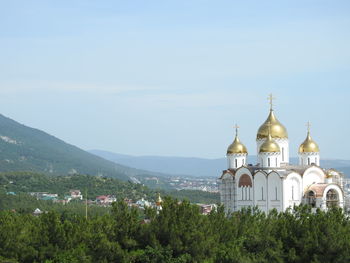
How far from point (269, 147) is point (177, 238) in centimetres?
1536

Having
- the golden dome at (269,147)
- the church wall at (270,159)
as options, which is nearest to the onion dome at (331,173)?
the church wall at (270,159)

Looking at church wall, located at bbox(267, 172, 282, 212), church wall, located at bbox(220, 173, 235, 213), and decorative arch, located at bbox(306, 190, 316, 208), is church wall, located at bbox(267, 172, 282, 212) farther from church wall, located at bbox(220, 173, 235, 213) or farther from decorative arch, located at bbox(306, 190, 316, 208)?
→ church wall, located at bbox(220, 173, 235, 213)

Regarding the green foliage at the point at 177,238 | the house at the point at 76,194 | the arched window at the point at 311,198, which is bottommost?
the green foliage at the point at 177,238

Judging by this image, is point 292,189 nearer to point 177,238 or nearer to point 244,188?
point 244,188

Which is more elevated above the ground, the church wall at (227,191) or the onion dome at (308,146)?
the onion dome at (308,146)

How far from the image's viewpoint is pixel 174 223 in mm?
30047

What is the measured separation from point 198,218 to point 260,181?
1434cm

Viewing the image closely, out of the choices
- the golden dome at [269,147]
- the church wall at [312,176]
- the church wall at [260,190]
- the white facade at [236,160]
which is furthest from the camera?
the white facade at [236,160]

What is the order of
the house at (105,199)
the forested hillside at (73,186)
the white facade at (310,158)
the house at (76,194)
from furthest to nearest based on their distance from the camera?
the forested hillside at (73,186), the house at (76,194), the house at (105,199), the white facade at (310,158)

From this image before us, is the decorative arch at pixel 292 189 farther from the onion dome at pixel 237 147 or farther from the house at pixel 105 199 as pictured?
the house at pixel 105 199

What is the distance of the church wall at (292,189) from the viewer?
144 feet

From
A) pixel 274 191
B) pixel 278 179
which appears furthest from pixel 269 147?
pixel 274 191

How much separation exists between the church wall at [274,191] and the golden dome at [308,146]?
3431mm

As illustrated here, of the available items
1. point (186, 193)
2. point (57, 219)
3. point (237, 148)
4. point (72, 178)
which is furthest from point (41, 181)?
point (57, 219)
